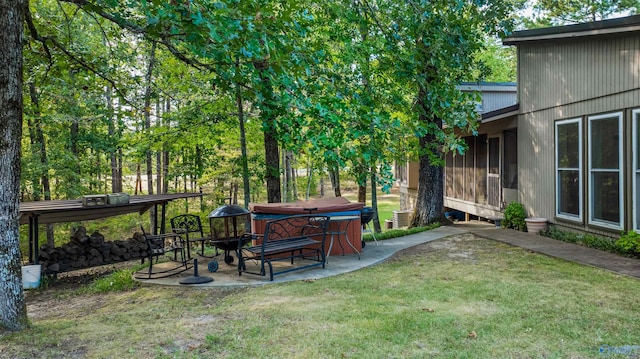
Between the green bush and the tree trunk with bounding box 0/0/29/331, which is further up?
the tree trunk with bounding box 0/0/29/331

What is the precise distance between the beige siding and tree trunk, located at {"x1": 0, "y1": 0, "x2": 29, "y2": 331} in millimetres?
7861

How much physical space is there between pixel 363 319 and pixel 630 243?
15.8ft

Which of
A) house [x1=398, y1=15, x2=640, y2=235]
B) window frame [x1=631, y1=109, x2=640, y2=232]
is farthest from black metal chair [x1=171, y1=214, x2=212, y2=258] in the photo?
house [x1=398, y1=15, x2=640, y2=235]

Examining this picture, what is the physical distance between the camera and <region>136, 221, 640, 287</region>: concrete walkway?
586 cm

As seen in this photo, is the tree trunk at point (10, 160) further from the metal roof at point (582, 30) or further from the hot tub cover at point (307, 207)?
the metal roof at point (582, 30)

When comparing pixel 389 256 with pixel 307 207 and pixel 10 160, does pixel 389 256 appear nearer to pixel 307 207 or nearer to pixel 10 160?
pixel 307 207

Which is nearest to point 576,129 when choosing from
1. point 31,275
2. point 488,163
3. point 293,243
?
point 488,163

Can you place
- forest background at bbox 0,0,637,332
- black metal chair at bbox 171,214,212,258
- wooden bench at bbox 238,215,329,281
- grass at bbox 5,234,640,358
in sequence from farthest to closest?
black metal chair at bbox 171,214,212,258 → wooden bench at bbox 238,215,329,281 → forest background at bbox 0,0,637,332 → grass at bbox 5,234,640,358

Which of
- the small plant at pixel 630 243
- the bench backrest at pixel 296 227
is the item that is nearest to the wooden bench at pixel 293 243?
the bench backrest at pixel 296 227

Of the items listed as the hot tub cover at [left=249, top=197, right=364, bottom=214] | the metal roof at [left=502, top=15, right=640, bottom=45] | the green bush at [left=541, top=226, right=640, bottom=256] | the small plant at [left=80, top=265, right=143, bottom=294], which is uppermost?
the metal roof at [left=502, top=15, right=640, bottom=45]

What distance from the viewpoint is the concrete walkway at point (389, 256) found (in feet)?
19.2

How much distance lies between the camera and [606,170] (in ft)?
24.0

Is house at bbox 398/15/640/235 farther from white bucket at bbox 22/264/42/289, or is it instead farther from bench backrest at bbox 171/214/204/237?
white bucket at bbox 22/264/42/289

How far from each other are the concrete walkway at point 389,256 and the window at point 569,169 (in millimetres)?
703
